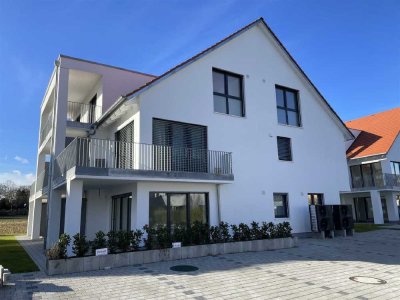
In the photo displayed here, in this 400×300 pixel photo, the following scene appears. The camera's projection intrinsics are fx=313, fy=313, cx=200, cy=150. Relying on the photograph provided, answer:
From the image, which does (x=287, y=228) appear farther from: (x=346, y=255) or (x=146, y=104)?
(x=146, y=104)

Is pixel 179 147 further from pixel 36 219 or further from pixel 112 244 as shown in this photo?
pixel 36 219

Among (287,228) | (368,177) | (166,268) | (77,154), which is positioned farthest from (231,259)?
(368,177)

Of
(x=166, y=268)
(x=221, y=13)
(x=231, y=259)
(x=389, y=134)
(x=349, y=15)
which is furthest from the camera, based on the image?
(x=389, y=134)

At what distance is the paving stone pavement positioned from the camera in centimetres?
684

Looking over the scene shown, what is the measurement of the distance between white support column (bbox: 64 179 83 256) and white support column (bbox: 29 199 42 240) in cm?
1255

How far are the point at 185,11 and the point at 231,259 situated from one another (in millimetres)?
8937

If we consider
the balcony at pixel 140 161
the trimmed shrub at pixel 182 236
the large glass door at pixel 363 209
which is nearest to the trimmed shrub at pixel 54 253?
the balcony at pixel 140 161

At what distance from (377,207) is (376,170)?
3537mm

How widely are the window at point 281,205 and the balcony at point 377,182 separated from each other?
15.2 meters

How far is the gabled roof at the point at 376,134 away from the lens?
28484 millimetres

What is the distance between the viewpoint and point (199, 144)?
48.6ft

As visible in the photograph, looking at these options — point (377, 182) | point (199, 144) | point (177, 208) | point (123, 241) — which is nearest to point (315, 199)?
point (199, 144)

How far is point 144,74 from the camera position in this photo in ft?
62.1

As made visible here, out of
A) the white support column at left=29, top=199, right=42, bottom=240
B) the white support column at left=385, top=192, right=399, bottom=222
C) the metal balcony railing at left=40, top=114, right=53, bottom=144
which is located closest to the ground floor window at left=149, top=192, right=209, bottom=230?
the metal balcony railing at left=40, top=114, right=53, bottom=144
